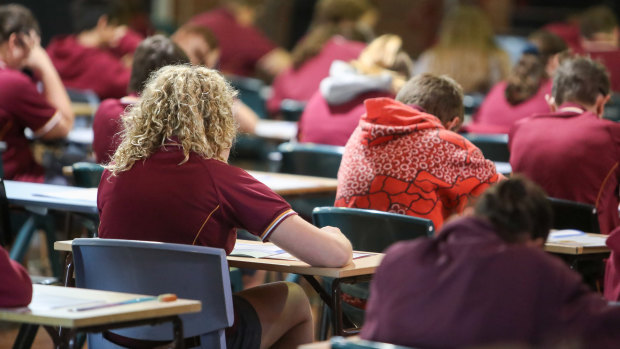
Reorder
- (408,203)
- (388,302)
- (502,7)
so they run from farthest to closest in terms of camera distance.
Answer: (502,7) → (408,203) → (388,302)

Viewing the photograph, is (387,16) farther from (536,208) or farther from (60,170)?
(536,208)

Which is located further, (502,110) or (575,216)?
(502,110)

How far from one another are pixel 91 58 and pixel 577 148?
4494mm

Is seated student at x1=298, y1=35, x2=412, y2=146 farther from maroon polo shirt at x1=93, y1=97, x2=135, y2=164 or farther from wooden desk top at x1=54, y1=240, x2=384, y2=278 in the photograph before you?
wooden desk top at x1=54, y1=240, x2=384, y2=278

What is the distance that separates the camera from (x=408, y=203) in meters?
3.44

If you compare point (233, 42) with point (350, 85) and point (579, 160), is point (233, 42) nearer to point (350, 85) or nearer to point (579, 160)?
point (350, 85)

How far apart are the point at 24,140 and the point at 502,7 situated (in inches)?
297

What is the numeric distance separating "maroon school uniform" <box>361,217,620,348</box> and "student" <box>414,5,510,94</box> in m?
5.74

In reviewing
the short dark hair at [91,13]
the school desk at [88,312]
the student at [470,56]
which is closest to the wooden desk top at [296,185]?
the school desk at [88,312]

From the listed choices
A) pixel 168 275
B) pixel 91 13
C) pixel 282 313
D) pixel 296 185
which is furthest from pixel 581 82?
pixel 91 13

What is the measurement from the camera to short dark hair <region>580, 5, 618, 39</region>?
8.87m

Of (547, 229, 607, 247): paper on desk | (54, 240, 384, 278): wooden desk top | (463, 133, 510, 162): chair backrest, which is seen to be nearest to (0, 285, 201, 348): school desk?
(54, 240, 384, 278): wooden desk top

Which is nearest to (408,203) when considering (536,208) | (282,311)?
(282,311)

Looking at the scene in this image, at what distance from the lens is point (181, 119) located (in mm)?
2779
